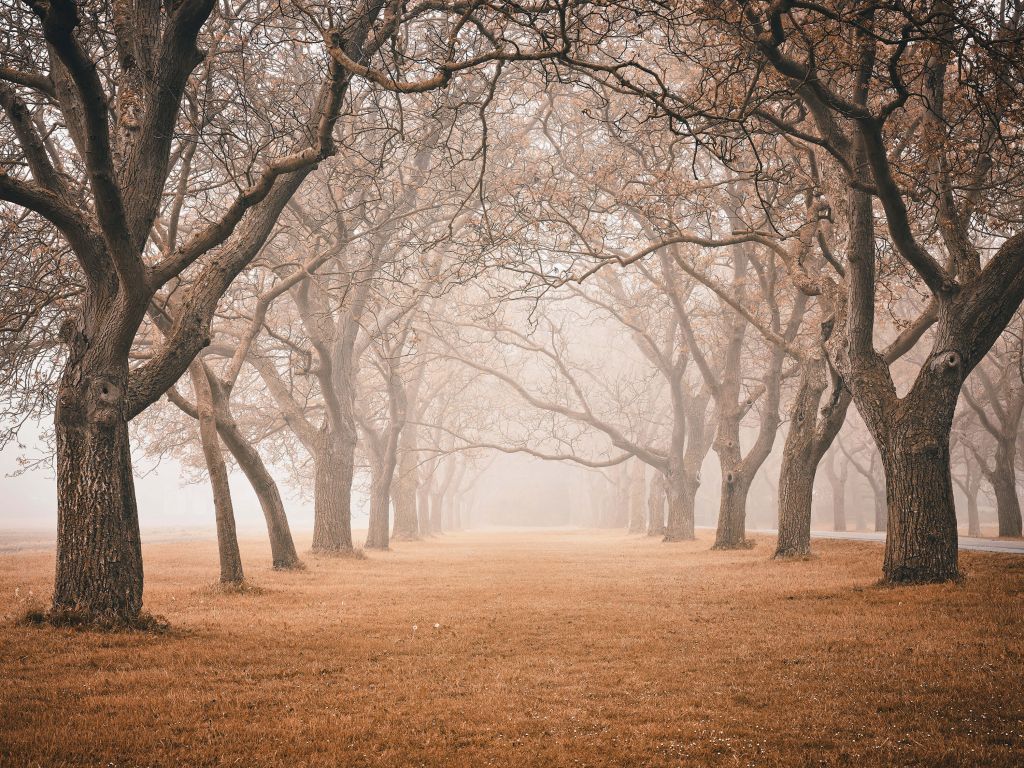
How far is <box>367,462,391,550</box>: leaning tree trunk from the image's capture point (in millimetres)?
23781

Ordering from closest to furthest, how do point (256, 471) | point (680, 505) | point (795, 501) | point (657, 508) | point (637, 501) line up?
point (256, 471) → point (795, 501) → point (680, 505) → point (657, 508) → point (637, 501)

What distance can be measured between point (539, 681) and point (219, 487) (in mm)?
8046

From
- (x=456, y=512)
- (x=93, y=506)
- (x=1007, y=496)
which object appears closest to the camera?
(x=93, y=506)

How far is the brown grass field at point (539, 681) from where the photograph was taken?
13.8 feet

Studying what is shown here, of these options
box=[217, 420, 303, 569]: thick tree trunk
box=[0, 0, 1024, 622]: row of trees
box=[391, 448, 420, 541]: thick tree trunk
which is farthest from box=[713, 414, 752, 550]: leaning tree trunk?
box=[391, 448, 420, 541]: thick tree trunk

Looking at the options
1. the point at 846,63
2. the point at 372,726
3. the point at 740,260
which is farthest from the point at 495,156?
the point at 372,726

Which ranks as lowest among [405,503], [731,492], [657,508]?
[657,508]

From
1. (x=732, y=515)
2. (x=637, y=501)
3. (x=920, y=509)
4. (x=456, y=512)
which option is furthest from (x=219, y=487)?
(x=456, y=512)

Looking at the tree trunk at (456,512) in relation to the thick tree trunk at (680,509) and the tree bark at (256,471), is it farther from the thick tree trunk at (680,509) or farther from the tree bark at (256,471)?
the tree bark at (256,471)

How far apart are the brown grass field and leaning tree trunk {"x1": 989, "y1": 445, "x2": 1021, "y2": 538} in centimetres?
1588

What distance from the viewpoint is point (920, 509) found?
10.2 meters

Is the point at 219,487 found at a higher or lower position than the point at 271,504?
higher

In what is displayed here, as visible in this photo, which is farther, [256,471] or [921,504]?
[256,471]

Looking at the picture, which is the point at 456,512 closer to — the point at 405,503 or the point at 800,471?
the point at 405,503
